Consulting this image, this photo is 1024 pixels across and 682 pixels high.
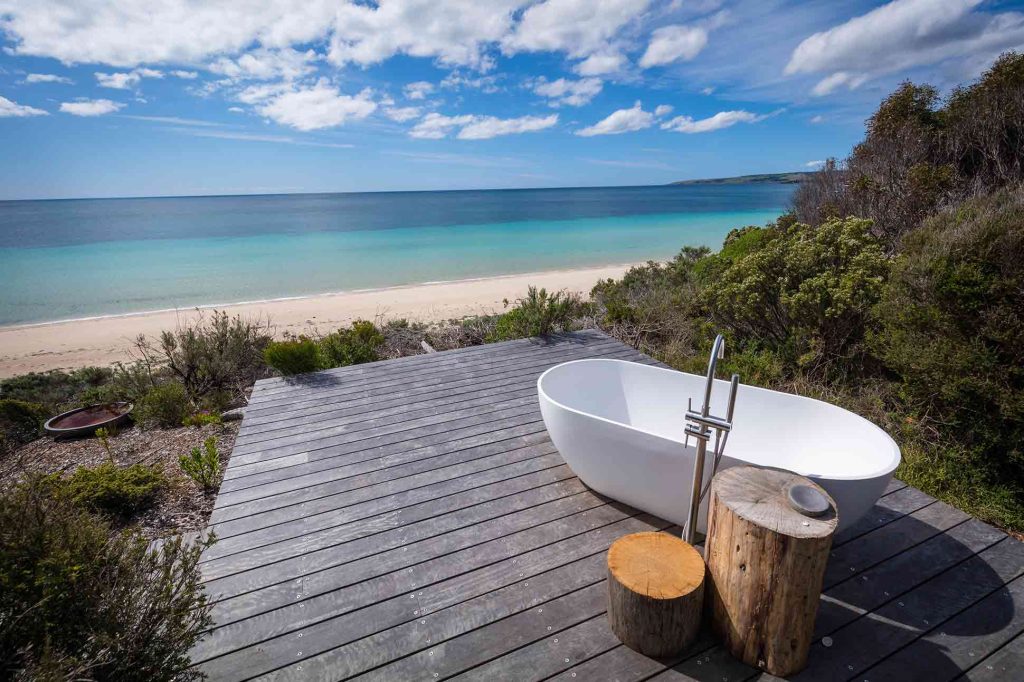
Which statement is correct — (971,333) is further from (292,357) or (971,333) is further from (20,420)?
(20,420)

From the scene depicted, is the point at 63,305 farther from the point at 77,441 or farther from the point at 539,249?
the point at 539,249

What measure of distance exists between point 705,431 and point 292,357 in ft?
11.7

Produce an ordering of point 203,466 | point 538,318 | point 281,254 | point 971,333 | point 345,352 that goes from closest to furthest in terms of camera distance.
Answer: point 971,333, point 203,466, point 345,352, point 538,318, point 281,254

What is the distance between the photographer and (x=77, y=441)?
4270 millimetres

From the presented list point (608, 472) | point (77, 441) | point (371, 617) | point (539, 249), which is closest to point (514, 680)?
point (371, 617)

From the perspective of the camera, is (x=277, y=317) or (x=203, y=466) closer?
(x=203, y=466)

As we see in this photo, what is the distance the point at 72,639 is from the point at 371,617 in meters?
0.87

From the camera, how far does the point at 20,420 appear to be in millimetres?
4941

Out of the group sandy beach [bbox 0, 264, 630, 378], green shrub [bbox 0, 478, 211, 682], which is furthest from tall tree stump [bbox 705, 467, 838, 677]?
sandy beach [bbox 0, 264, 630, 378]

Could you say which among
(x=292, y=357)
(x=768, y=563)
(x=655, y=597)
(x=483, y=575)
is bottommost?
(x=483, y=575)

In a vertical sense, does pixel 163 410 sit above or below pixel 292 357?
below

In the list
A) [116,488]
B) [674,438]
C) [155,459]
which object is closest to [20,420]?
[155,459]

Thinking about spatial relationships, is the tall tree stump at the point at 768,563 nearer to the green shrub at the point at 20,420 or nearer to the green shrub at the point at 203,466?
the green shrub at the point at 203,466

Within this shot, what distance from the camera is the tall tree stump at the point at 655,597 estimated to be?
150cm
